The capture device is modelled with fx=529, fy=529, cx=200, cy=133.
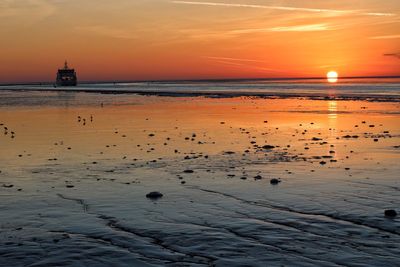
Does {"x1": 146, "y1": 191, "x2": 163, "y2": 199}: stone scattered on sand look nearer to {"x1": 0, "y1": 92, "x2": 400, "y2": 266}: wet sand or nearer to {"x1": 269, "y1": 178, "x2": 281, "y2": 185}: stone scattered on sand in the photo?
{"x1": 0, "y1": 92, "x2": 400, "y2": 266}: wet sand

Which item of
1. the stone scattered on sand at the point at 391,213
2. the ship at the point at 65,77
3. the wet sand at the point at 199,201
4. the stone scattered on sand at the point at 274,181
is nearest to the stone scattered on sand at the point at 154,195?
the wet sand at the point at 199,201

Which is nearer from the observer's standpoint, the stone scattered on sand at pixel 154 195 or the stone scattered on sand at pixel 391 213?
the stone scattered on sand at pixel 391 213

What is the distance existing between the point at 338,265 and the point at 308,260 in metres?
0.49

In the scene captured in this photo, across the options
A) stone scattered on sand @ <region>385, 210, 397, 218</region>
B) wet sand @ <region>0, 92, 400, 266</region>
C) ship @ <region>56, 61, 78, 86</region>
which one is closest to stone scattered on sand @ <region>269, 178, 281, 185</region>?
wet sand @ <region>0, 92, 400, 266</region>

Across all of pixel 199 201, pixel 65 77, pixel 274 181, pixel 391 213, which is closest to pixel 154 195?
pixel 199 201

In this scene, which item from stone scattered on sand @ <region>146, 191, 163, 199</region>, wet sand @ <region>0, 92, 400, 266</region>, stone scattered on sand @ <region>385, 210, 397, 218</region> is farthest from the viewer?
stone scattered on sand @ <region>146, 191, 163, 199</region>

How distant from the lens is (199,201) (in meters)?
12.9

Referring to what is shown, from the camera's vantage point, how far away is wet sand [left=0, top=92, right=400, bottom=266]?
355 inches

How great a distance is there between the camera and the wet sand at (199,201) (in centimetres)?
901

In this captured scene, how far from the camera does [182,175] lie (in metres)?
16.3

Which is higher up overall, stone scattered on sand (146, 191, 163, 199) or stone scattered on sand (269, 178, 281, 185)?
stone scattered on sand (269, 178, 281, 185)

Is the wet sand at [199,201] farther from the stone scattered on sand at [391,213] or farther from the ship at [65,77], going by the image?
the ship at [65,77]

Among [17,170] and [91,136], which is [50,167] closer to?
[17,170]

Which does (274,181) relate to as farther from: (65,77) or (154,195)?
(65,77)
